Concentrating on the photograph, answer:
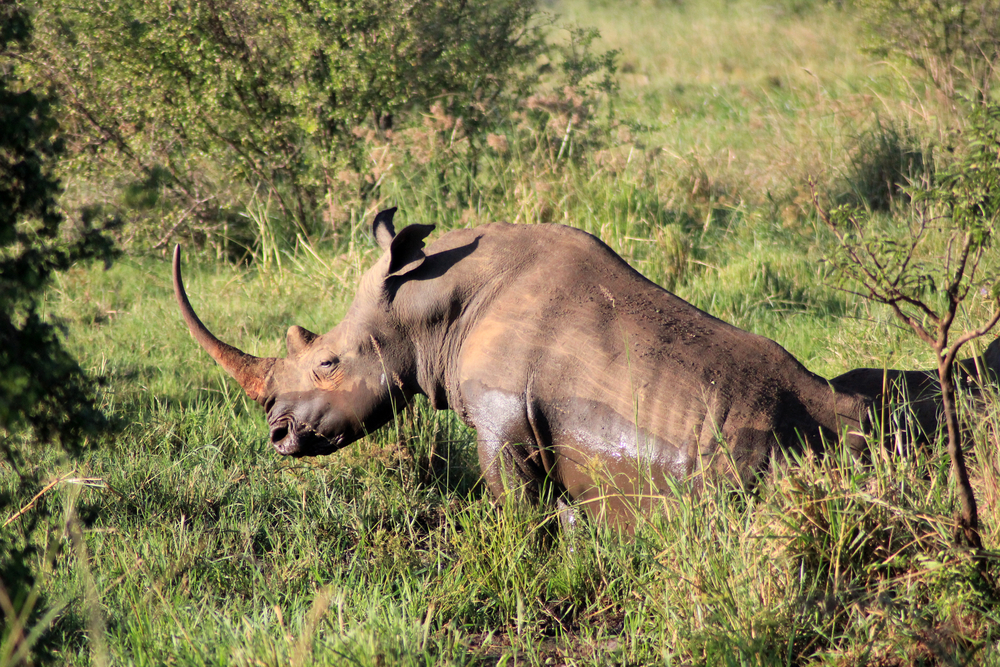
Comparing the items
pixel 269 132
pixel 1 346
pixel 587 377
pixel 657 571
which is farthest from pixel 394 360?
pixel 269 132

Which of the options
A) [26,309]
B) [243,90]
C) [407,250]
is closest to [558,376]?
[407,250]

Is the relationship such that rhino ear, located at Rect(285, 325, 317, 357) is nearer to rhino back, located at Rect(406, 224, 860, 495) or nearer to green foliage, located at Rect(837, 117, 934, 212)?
rhino back, located at Rect(406, 224, 860, 495)

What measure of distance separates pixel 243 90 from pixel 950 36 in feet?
23.0

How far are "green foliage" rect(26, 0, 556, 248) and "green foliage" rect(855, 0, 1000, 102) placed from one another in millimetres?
4672

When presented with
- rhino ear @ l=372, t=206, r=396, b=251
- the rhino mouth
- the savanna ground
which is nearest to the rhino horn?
the rhino mouth

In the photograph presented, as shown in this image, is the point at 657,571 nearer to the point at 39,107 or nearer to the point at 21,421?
the point at 21,421

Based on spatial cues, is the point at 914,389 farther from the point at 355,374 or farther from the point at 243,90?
the point at 243,90

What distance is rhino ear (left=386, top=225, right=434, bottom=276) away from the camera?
13.3 ft

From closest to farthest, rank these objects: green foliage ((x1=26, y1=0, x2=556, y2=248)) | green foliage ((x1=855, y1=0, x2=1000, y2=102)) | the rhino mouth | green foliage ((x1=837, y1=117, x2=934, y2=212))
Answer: the rhino mouth < green foliage ((x1=26, y1=0, x2=556, y2=248)) < green foliage ((x1=837, y1=117, x2=934, y2=212)) < green foliage ((x1=855, y1=0, x2=1000, y2=102))

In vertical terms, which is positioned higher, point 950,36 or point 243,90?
point 243,90

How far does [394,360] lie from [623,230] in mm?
3601

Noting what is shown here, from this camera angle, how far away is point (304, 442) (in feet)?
13.9

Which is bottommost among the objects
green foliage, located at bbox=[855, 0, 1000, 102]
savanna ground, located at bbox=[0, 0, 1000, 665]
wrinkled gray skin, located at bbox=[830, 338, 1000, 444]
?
savanna ground, located at bbox=[0, 0, 1000, 665]

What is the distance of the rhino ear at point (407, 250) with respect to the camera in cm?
404
